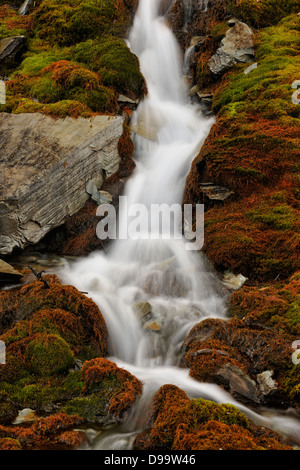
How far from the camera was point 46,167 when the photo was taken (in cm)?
928

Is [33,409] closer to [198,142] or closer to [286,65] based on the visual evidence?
[198,142]

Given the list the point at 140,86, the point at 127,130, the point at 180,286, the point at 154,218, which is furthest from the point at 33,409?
the point at 140,86

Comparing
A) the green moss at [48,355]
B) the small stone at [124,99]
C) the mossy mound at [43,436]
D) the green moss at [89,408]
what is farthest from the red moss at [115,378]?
the small stone at [124,99]

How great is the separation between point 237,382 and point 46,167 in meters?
6.35

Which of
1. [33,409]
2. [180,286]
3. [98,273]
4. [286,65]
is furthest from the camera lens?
[286,65]

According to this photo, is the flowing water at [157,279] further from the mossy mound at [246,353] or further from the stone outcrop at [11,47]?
the stone outcrop at [11,47]

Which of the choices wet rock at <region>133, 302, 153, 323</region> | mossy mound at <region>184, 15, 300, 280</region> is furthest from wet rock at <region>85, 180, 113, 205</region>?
wet rock at <region>133, 302, 153, 323</region>

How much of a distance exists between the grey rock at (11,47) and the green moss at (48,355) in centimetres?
1151

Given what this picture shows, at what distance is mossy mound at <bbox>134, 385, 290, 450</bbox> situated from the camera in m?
3.92

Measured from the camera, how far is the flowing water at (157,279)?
224 inches

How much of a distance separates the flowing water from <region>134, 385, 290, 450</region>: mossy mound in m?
0.29

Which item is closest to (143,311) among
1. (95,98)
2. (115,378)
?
(115,378)
